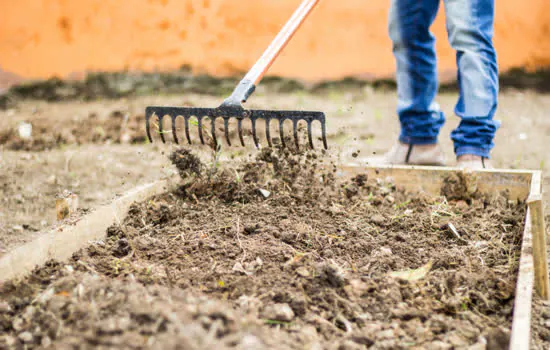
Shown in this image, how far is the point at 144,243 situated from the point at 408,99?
193 centimetres

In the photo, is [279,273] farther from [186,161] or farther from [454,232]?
[186,161]

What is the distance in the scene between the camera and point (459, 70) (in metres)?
2.63

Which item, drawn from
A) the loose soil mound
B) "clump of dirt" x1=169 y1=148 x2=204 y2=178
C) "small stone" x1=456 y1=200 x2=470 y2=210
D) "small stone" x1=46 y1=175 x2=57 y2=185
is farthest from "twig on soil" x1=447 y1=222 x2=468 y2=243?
"small stone" x1=46 y1=175 x2=57 y2=185

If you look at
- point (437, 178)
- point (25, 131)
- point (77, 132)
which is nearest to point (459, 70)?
point (437, 178)

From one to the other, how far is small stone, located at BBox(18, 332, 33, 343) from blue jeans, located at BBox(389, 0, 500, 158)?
2.26 meters

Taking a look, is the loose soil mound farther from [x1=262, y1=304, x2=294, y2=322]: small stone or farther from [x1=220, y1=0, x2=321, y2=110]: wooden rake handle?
[x1=220, y1=0, x2=321, y2=110]: wooden rake handle

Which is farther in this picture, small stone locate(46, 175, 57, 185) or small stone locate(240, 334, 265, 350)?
small stone locate(46, 175, 57, 185)

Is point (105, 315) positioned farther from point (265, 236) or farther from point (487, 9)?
point (487, 9)

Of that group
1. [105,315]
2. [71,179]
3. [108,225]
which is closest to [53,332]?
[105,315]

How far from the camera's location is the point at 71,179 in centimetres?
314

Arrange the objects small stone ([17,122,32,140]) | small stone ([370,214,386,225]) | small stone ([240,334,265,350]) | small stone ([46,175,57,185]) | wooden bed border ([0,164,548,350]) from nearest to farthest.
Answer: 1. small stone ([240,334,265,350])
2. wooden bed border ([0,164,548,350])
3. small stone ([370,214,386,225])
4. small stone ([46,175,57,185])
5. small stone ([17,122,32,140])

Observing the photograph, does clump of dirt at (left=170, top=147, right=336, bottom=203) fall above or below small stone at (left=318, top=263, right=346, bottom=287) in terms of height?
above

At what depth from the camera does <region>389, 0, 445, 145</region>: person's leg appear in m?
2.88

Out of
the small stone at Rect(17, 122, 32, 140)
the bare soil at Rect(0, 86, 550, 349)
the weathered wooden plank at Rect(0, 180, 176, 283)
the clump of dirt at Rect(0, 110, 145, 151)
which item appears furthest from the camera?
the small stone at Rect(17, 122, 32, 140)
